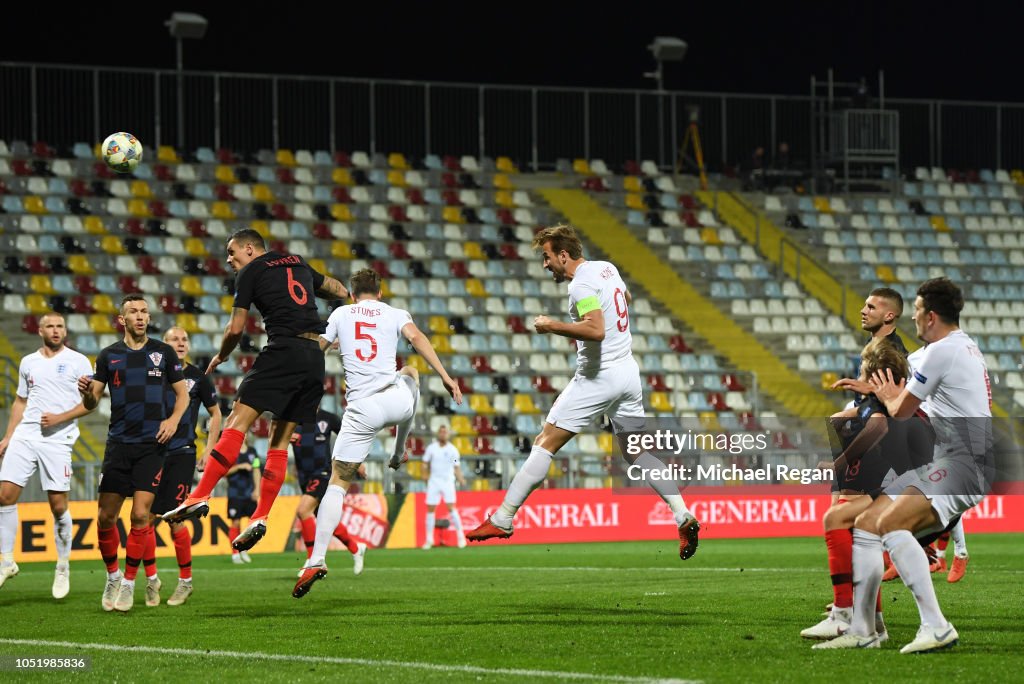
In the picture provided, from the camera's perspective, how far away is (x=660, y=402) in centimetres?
2823

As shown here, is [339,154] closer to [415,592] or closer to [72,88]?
[72,88]

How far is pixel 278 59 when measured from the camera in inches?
1382

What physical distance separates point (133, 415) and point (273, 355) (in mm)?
1390

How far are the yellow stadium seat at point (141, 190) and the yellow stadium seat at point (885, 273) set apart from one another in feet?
52.3

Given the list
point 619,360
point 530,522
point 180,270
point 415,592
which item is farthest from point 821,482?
point 619,360

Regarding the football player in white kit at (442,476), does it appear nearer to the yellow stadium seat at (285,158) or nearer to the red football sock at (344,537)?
the red football sock at (344,537)

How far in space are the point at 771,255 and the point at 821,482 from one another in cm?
896

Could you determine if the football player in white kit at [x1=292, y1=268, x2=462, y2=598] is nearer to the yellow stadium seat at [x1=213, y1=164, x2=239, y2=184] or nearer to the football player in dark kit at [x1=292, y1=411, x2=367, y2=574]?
the football player in dark kit at [x1=292, y1=411, x2=367, y2=574]

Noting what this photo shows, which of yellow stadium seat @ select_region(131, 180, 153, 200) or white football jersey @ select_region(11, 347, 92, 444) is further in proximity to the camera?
yellow stadium seat @ select_region(131, 180, 153, 200)

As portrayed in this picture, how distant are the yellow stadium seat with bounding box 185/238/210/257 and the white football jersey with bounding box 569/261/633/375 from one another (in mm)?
19236

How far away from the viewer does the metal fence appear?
106ft

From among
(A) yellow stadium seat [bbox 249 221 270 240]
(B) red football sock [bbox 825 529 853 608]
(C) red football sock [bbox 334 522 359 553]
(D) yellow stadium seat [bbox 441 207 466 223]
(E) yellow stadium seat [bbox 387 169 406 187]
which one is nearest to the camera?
(B) red football sock [bbox 825 529 853 608]

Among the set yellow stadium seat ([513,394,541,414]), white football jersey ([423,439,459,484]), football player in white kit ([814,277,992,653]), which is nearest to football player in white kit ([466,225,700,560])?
football player in white kit ([814,277,992,653])

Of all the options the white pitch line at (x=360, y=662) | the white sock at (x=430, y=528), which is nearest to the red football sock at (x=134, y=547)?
the white pitch line at (x=360, y=662)
